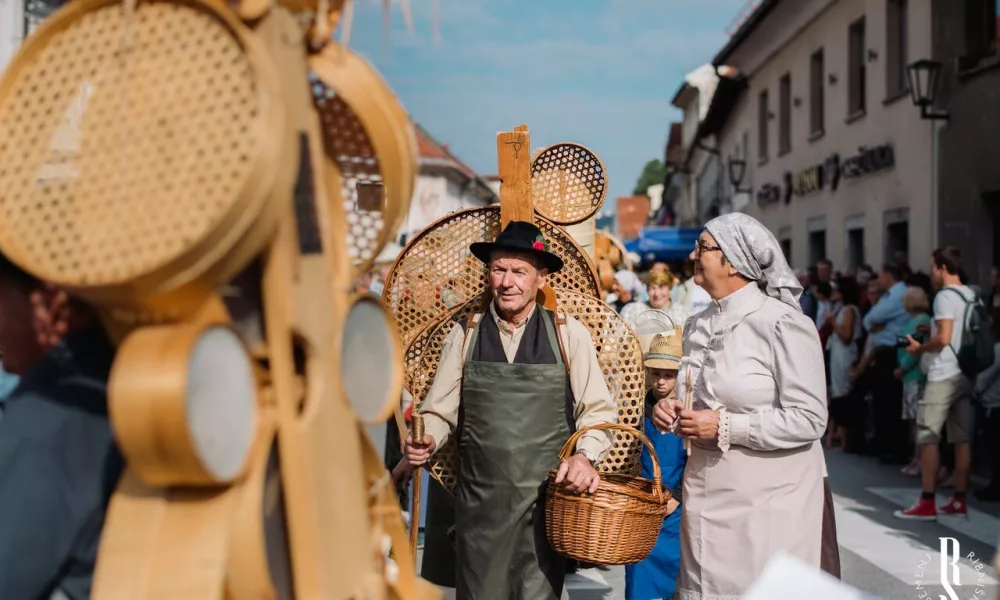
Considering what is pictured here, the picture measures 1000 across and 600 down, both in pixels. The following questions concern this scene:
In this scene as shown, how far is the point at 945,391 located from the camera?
896 cm

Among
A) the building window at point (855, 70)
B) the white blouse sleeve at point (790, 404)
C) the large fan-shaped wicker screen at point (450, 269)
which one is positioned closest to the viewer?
the white blouse sleeve at point (790, 404)

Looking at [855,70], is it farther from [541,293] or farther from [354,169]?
[354,169]

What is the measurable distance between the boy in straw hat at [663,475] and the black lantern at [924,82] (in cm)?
1012

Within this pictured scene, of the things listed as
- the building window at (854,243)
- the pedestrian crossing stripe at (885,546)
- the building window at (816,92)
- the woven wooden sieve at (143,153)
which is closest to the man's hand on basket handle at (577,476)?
the woven wooden sieve at (143,153)

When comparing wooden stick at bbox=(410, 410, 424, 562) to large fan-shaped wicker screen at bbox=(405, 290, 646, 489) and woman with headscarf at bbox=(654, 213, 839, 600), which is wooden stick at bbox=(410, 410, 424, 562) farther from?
woman with headscarf at bbox=(654, 213, 839, 600)

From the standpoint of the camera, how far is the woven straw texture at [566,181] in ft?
18.5

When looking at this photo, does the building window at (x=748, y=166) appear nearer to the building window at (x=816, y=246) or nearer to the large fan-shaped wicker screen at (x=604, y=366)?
the building window at (x=816, y=246)

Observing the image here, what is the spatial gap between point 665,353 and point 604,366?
97 centimetres

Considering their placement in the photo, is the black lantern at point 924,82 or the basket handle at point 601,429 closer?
the basket handle at point 601,429

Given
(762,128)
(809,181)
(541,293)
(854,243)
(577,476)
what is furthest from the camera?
(762,128)

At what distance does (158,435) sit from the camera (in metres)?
1.40

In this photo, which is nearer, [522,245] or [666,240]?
[522,245]

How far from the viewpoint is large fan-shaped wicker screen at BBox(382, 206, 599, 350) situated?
5.23 metres

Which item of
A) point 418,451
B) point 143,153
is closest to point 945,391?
point 418,451
